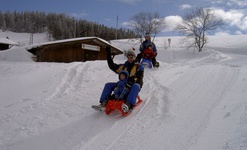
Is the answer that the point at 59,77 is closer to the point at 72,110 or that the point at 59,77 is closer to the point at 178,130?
the point at 72,110

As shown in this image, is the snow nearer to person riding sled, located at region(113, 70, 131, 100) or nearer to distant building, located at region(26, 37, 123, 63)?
person riding sled, located at region(113, 70, 131, 100)

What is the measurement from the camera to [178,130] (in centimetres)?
382

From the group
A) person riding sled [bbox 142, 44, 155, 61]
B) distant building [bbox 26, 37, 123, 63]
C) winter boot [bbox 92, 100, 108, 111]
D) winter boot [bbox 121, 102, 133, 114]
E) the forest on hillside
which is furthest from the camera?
the forest on hillside

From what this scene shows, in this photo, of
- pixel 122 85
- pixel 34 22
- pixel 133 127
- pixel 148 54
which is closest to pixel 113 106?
pixel 122 85

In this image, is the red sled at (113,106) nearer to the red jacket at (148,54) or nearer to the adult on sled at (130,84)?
the adult on sled at (130,84)

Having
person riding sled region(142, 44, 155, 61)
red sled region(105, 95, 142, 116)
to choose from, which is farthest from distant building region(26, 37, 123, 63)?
red sled region(105, 95, 142, 116)

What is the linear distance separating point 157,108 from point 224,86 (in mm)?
2258

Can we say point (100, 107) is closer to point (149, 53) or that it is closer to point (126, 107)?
point (126, 107)

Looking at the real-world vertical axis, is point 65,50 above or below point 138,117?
above

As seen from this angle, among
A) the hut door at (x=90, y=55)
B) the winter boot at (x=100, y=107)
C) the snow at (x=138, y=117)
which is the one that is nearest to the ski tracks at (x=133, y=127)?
the snow at (x=138, y=117)

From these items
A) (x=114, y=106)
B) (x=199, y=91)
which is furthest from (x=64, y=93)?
(x=199, y=91)

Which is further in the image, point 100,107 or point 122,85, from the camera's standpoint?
point 122,85

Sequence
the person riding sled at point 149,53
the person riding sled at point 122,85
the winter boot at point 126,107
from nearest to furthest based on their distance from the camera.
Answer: the winter boot at point 126,107
the person riding sled at point 122,85
the person riding sled at point 149,53

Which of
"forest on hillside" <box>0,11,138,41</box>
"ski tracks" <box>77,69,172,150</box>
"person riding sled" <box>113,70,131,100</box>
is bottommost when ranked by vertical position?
"ski tracks" <box>77,69,172,150</box>
